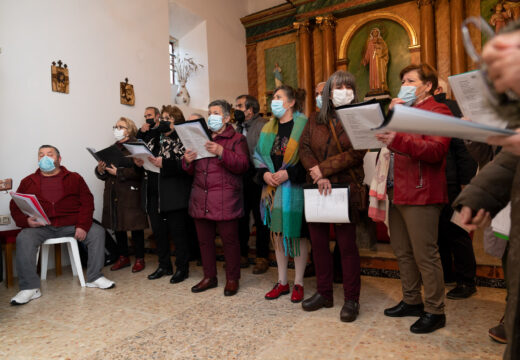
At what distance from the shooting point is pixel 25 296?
9.53 feet

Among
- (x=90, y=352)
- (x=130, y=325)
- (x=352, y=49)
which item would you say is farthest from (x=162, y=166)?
(x=352, y=49)

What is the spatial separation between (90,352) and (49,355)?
210 millimetres

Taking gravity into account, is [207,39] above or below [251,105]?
above

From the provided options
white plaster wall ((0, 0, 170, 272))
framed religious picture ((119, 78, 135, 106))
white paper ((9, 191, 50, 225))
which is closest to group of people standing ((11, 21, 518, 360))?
white paper ((9, 191, 50, 225))

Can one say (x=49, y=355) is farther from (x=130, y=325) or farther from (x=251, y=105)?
(x=251, y=105)

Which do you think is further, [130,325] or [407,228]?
[130,325]

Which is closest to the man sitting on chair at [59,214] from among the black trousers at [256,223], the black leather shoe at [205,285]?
the black leather shoe at [205,285]

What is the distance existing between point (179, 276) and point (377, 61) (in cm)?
501

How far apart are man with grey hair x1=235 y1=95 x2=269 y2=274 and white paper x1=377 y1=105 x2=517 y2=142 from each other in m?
2.44

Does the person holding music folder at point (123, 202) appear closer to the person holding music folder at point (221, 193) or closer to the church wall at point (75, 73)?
the church wall at point (75, 73)

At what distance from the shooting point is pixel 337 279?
10.1 ft

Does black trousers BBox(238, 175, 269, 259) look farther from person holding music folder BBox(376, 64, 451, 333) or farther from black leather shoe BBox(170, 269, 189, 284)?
person holding music folder BBox(376, 64, 451, 333)

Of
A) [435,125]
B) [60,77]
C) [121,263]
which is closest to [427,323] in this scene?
[435,125]

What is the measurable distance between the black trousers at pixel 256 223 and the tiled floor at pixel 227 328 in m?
0.50
